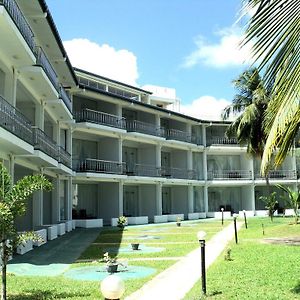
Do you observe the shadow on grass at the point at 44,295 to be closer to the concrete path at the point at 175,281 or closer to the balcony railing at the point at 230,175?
the concrete path at the point at 175,281

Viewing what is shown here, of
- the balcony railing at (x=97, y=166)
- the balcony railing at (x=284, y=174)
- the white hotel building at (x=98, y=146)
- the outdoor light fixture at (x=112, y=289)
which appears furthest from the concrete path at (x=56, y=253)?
the balcony railing at (x=284, y=174)

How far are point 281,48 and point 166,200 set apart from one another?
39828 millimetres

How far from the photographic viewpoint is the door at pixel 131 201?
38.0 meters

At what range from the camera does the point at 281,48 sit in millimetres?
3348

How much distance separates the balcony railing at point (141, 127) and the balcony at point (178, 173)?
11.6 ft

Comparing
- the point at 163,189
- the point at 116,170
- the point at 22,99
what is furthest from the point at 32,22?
the point at 163,189

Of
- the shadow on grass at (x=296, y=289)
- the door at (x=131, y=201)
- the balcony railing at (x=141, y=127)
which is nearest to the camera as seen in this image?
the shadow on grass at (x=296, y=289)

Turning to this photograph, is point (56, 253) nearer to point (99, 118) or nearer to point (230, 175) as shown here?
point (99, 118)

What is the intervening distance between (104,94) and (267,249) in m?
19.2

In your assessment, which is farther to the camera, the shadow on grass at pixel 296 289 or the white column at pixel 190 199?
the white column at pixel 190 199

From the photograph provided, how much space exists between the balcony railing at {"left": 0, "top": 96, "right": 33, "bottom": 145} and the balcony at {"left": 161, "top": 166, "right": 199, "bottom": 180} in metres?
22.8

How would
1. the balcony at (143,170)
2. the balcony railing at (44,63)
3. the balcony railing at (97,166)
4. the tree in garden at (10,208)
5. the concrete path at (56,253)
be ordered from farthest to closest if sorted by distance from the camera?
1. the balcony at (143,170)
2. the balcony railing at (97,166)
3. the balcony railing at (44,63)
4. the concrete path at (56,253)
5. the tree in garden at (10,208)

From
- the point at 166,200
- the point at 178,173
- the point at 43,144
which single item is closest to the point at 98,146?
the point at 178,173

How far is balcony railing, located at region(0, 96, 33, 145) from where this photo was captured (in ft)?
47.1
